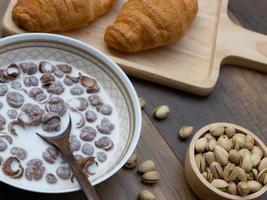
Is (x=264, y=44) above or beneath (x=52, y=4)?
beneath

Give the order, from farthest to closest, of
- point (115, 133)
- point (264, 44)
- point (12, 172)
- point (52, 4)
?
point (264, 44), point (52, 4), point (115, 133), point (12, 172)

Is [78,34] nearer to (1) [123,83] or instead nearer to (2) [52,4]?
(2) [52,4]

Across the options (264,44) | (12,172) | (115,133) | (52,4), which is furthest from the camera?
(264,44)

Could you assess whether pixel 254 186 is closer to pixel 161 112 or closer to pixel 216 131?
pixel 216 131

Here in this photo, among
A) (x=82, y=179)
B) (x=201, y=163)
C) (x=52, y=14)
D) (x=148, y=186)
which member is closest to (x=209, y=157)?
(x=201, y=163)

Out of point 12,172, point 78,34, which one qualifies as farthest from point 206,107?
point 12,172

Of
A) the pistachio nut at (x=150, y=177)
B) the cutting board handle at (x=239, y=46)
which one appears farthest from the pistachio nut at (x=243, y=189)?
the cutting board handle at (x=239, y=46)

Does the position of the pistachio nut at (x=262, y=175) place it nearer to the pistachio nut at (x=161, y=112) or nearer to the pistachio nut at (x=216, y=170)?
the pistachio nut at (x=216, y=170)
